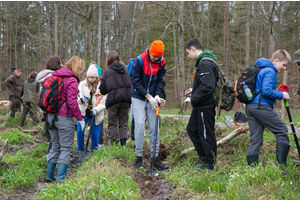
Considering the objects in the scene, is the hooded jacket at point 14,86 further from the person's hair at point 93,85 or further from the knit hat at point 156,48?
the knit hat at point 156,48

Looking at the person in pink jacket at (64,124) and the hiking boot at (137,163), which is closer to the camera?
the person in pink jacket at (64,124)

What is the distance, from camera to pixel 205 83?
3.80 meters

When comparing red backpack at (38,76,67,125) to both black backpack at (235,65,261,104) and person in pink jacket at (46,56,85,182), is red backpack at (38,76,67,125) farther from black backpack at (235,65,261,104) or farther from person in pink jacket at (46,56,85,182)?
black backpack at (235,65,261,104)

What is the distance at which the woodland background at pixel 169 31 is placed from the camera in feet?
50.5

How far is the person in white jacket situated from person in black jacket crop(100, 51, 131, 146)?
18cm

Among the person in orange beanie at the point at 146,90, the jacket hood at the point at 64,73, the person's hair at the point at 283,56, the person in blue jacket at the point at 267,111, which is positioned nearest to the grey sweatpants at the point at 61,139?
the jacket hood at the point at 64,73

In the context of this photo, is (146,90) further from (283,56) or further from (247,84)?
(283,56)

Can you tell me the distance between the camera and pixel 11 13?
30.7 meters

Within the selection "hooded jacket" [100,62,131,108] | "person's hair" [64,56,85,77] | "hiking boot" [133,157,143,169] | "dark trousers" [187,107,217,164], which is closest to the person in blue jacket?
"dark trousers" [187,107,217,164]

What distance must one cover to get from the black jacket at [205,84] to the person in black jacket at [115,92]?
1816 millimetres

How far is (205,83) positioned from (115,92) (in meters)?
2.14

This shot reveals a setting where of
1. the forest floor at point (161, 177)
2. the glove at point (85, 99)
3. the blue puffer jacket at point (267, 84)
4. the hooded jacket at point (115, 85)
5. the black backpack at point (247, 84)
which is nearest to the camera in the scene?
the forest floor at point (161, 177)

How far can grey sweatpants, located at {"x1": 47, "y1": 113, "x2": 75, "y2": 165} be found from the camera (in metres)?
4.05

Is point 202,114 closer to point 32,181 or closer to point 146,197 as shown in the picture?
point 146,197
